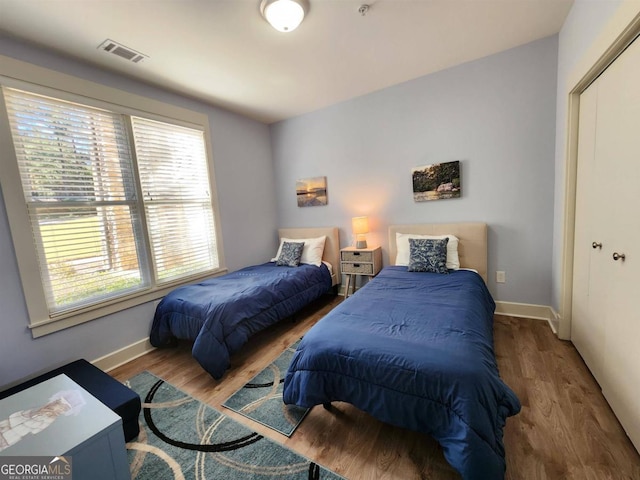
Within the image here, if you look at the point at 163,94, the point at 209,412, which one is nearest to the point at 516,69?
the point at 163,94

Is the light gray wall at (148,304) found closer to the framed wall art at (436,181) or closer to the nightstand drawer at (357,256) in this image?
the nightstand drawer at (357,256)

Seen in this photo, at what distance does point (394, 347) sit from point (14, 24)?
314 cm

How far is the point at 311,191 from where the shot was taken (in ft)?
12.5

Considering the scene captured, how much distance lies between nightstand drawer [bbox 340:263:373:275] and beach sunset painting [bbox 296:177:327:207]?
993 mm

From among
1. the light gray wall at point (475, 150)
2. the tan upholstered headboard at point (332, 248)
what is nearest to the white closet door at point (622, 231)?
the light gray wall at point (475, 150)

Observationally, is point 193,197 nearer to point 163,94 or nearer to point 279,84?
point 163,94

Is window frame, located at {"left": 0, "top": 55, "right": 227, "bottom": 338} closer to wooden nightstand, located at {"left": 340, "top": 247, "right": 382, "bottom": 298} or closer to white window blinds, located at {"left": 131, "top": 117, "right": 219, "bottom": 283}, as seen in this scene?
white window blinds, located at {"left": 131, "top": 117, "right": 219, "bottom": 283}

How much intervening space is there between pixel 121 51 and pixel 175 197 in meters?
1.30

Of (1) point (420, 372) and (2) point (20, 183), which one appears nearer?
(1) point (420, 372)

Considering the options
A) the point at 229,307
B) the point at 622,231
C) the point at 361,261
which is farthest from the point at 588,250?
the point at 229,307

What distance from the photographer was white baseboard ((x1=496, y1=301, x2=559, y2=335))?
2.54 meters

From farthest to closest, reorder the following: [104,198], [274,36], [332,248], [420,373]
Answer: [332,248]
[104,198]
[274,36]
[420,373]

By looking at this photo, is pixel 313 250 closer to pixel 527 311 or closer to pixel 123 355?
pixel 123 355

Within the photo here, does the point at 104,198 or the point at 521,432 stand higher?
the point at 104,198
